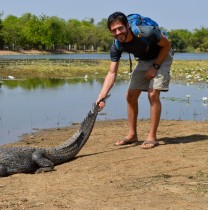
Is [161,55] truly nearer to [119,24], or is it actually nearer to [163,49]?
[163,49]

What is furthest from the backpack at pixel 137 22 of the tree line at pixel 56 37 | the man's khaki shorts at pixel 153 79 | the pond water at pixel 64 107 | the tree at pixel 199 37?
the tree at pixel 199 37

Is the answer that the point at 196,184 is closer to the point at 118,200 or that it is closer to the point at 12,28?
the point at 118,200

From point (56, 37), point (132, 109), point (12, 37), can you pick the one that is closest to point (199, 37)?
point (56, 37)

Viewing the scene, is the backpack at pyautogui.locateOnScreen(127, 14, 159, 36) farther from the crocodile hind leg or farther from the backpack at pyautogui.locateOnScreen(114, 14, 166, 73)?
the crocodile hind leg

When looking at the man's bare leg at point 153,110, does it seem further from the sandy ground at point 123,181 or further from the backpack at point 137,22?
the backpack at point 137,22

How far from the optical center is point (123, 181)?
5191mm

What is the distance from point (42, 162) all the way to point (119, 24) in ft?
7.30

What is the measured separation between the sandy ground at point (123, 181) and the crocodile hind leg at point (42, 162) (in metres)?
0.12

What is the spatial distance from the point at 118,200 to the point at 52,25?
106 meters

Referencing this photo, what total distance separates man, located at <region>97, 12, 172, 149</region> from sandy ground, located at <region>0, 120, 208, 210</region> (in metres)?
0.50

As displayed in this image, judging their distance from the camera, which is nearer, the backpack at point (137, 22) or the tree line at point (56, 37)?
the backpack at point (137, 22)

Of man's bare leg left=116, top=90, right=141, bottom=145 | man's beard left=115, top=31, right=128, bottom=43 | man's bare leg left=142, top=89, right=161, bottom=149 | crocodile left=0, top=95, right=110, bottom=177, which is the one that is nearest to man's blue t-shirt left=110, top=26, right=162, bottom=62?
man's beard left=115, top=31, right=128, bottom=43

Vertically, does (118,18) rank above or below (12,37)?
below

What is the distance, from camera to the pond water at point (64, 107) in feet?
38.4
